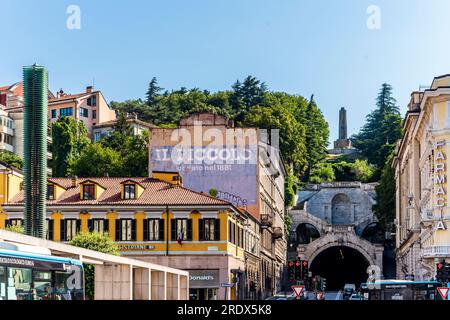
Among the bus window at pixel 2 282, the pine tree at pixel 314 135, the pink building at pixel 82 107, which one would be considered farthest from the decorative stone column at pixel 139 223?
the pine tree at pixel 314 135

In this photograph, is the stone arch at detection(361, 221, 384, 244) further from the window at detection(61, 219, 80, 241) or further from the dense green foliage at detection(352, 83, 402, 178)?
the window at detection(61, 219, 80, 241)

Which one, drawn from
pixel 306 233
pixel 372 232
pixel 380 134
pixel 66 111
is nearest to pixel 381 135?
pixel 380 134

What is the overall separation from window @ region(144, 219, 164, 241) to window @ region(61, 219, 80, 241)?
543cm

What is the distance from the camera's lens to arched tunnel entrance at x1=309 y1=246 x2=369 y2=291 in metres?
148

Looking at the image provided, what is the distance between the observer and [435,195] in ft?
214

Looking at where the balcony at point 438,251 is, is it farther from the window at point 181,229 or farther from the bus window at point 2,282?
the bus window at point 2,282

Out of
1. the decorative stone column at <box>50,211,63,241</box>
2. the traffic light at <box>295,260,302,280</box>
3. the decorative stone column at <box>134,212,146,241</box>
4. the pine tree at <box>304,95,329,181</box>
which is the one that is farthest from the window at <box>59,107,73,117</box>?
the traffic light at <box>295,260,302,280</box>

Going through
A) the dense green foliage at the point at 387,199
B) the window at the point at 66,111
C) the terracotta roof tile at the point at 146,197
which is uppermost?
the window at the point at 66,111

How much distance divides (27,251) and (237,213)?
52703 millimetres

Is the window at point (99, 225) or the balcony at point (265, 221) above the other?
the balcony at point (265, 221)

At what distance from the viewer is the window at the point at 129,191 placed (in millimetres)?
74562

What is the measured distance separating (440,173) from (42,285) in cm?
4434
